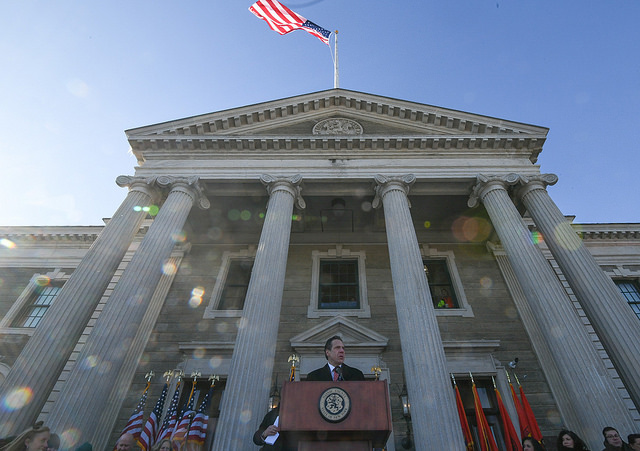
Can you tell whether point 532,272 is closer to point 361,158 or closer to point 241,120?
point 361,158

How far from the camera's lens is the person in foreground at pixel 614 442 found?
6.09 m

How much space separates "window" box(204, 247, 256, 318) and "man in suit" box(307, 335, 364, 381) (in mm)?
9104

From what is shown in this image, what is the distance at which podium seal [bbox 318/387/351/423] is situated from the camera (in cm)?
316

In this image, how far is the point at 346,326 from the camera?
41.5 feet

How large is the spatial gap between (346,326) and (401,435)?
12.3 ft

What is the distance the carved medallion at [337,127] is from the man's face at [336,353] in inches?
427

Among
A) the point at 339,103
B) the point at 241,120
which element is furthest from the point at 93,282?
the point at 339,103

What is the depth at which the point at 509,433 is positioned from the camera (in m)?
9.80

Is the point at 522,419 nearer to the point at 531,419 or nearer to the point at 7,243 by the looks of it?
the point at 531,419

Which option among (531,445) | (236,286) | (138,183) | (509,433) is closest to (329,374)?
(531,445)

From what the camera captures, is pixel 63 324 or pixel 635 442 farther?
pixel 63 324

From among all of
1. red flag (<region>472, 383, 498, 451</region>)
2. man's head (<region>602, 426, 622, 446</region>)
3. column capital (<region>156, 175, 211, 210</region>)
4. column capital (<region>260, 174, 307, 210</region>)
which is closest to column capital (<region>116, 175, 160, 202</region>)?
column capital (<region>156, 175, 211, 210</region>)

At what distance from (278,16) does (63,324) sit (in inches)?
614

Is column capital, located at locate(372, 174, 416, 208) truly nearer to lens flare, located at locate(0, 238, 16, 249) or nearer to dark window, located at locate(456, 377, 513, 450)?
dark window, located at locate(456, 377, 513, 450)
